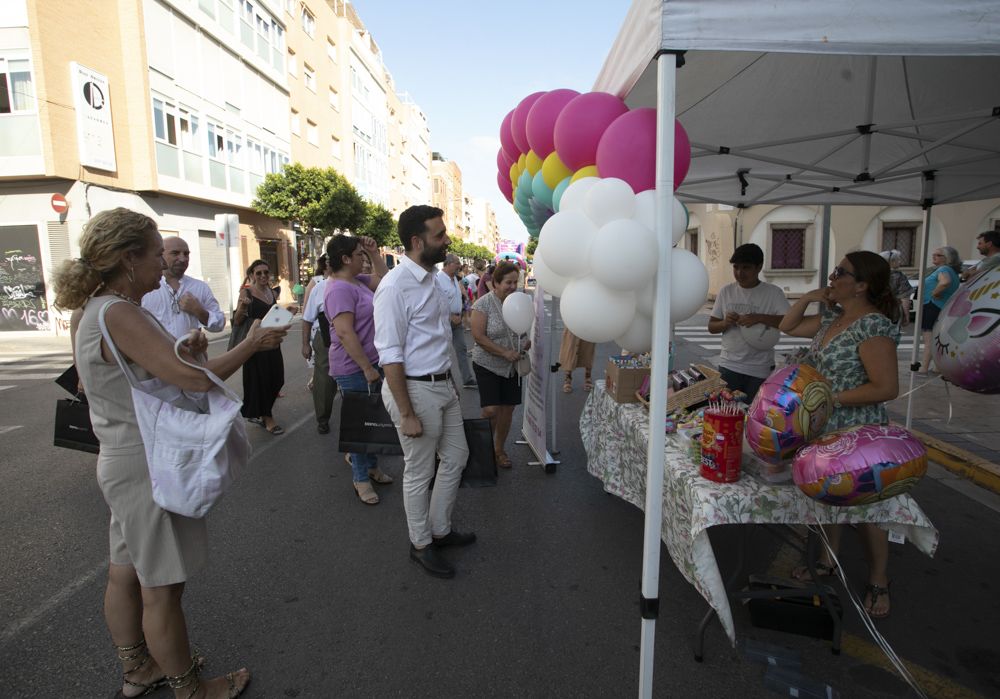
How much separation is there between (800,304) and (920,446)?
55.3 inches

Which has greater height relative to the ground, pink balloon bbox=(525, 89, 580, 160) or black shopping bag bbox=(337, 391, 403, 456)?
pink balloon bbox=(525, 89, 580, 160)

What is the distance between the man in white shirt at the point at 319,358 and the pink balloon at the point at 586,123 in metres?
3.62

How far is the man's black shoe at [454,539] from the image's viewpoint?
3498 mm

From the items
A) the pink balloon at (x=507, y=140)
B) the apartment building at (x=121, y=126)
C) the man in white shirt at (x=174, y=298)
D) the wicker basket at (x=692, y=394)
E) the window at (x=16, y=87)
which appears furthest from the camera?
the apartment building at (x=121, y=126)

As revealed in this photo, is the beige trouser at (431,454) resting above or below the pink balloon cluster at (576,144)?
below

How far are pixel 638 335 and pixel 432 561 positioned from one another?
1.84 m

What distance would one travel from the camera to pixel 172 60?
18.1m

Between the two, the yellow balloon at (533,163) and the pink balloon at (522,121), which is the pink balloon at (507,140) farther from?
the yellow balloon at (533,163)

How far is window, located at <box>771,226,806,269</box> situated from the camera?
73.8 ft

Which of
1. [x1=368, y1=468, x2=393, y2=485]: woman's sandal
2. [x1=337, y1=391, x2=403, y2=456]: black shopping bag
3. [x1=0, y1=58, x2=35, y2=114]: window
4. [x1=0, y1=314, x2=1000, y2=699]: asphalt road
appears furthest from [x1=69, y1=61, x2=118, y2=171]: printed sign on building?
[x1=337, y1=391, x2=403, y2=456]: black shopping bag

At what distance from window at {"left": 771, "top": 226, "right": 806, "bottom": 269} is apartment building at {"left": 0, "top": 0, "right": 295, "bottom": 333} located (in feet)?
69.6

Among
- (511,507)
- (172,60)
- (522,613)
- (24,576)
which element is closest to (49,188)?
(172,60)

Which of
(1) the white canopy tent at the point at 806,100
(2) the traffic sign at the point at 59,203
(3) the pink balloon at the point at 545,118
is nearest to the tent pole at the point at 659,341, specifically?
(1) the white canopy tent at the point at 806,100

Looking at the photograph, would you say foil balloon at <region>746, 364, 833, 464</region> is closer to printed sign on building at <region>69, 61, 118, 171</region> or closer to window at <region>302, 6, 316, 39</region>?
printed sign on building at <region>69, 61, 118, 171</region>
